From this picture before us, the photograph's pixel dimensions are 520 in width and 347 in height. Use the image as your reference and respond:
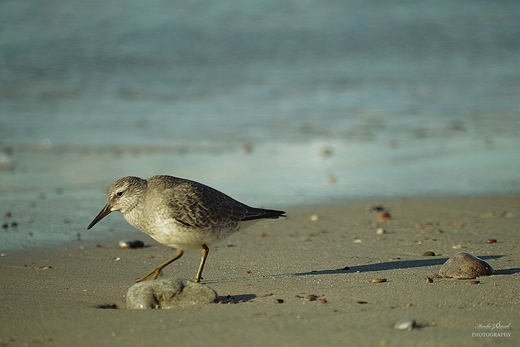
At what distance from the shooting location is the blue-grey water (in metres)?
9.76

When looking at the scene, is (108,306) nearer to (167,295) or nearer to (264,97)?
(167,295)

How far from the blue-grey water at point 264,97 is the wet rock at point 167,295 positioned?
3.63 meters

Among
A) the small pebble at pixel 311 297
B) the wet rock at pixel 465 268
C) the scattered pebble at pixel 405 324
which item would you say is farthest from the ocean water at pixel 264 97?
the scattered pebble at pixel 405 324

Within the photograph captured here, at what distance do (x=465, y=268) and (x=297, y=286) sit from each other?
1.26 metres

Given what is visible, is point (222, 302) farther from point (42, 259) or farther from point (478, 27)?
point (478, 27)

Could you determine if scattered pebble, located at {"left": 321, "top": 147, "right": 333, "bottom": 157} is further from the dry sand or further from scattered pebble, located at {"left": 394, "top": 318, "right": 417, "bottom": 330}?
scattered pebble, located at {"left": 394, "top": 318, "right": 417, "bottom": 330}

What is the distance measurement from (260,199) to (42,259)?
3027mm

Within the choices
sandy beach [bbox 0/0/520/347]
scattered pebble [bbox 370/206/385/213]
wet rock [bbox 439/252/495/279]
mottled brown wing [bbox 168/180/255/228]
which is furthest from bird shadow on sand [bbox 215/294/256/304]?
scattered pebble [bbox 370/206/385/213]

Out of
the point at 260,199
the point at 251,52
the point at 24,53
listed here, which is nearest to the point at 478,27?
the point at 251,52

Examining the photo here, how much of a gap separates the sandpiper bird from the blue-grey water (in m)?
2.67

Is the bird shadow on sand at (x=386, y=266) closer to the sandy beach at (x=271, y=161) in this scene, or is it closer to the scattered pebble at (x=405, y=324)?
the sandy beach at (x=271, y=161)

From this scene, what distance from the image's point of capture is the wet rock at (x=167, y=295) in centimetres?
470

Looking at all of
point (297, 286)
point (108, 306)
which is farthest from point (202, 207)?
point (108, 306)

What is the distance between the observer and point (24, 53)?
17.7 meters
